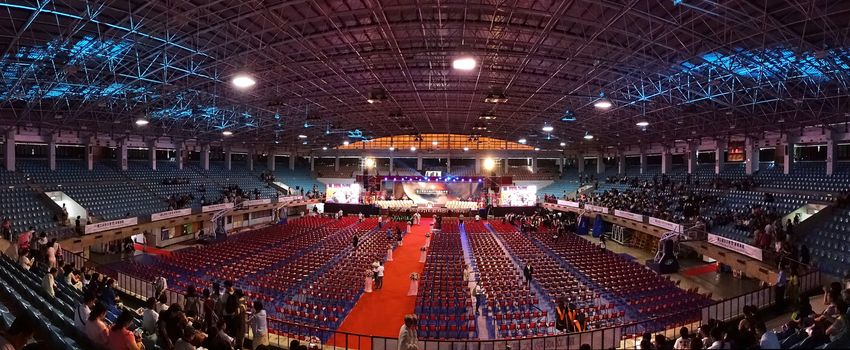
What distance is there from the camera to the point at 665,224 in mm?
24672

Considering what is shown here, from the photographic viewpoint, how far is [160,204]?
31016 mm

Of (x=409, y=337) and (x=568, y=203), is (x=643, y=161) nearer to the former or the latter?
(x=568, y=203)

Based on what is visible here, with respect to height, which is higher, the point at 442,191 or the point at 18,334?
the point at 18,334

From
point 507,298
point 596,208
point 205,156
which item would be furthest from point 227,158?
point 507,298

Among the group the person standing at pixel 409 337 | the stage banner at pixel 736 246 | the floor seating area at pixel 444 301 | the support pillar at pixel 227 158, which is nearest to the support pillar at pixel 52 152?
the support pillar at pixel 227 158

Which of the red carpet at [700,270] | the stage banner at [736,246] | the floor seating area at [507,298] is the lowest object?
the red carpet at [700,270]

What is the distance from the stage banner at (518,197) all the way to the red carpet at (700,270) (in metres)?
21.5

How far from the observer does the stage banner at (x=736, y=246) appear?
17.2m

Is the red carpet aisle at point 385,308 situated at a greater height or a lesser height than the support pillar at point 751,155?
lesser

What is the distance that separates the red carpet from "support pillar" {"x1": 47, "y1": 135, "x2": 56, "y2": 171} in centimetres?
4258

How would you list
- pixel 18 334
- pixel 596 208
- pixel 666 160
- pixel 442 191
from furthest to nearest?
pixel 442 191 < pixel 666 160 < pixel 596 208 < pixel 18 334

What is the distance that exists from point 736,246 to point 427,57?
692 inches

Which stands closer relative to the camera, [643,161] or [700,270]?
[700,270]

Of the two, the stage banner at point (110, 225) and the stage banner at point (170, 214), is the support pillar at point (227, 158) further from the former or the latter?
the stage banner at point (110, 225)
